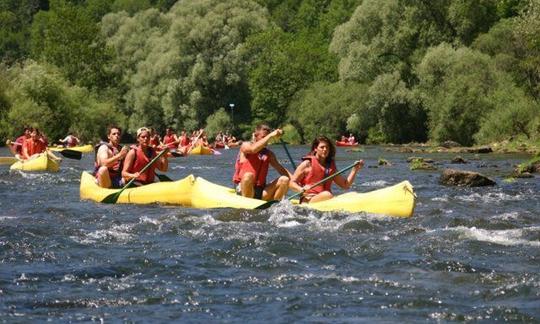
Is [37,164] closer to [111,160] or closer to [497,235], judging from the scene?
[111,160]

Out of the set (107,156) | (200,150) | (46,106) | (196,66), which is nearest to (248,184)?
(107,156)

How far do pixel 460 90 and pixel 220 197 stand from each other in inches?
983

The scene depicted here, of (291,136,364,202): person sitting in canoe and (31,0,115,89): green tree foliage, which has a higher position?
(31,0,115,89): green tree foliage

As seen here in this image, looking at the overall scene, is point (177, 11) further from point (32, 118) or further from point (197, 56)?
point (32, 118)

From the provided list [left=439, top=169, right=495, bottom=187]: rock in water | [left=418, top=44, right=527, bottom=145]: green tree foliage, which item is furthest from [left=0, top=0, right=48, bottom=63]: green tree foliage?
[left=439, top=169, right=495, bottom=187]: rock in water

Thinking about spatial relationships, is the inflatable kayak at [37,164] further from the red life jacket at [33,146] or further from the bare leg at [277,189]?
the bare leg at [277,189]

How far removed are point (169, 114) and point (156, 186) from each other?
3887 centimetres

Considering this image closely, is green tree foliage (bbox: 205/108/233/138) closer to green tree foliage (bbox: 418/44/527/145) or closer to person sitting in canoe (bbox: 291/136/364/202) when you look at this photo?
green tree foliage (bbox: 418/44/527/145)

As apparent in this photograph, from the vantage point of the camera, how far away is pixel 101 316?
651cm

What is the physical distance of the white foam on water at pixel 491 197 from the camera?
1474 centimetres

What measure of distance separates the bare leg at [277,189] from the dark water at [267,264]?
0.77 metres

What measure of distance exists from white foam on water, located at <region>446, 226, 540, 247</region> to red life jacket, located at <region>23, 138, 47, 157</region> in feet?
51.1

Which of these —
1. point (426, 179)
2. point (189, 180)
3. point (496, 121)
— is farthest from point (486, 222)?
point (496, 121)

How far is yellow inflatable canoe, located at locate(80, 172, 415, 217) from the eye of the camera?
1148 centimetres
